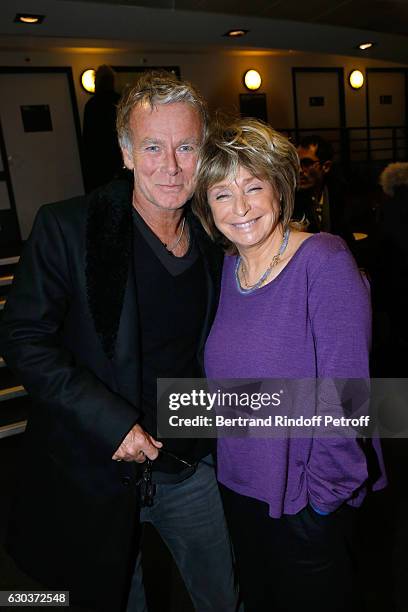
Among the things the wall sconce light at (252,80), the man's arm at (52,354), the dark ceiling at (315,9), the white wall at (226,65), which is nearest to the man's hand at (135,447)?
the man's arm at (52,354)

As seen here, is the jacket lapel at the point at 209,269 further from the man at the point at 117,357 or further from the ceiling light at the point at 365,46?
the ceiling light at the point at 365,46

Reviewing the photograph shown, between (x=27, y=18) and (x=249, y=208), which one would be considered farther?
(x=27, y=18)

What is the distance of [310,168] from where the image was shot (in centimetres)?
343

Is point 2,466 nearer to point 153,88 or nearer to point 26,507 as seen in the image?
point 26,507

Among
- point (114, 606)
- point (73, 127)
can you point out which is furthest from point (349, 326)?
point (73, 127)

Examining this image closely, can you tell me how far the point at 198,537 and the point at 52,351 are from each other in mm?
723

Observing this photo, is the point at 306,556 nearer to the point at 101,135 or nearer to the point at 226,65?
the point at 101,135

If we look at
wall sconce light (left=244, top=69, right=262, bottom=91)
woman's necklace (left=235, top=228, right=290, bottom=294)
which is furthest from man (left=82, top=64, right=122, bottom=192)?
wall sconce light (left=244, top=69, right=262, bottom=91)

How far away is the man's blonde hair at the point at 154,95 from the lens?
1225 millimetres

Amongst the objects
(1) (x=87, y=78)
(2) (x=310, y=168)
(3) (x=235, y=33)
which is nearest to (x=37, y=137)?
(1) (x=87, y=78)

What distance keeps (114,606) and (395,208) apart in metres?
3.00

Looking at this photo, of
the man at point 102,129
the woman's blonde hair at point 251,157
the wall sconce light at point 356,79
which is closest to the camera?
the woman's blonde hair at point 251,157

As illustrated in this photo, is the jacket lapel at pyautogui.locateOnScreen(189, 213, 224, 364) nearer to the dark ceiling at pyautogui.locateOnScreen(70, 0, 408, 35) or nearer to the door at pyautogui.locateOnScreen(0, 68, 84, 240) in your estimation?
the dark ceiling at pyautogui.locateOnScreen(70, 0, 408, 35)

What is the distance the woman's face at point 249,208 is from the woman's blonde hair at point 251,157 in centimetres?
2
